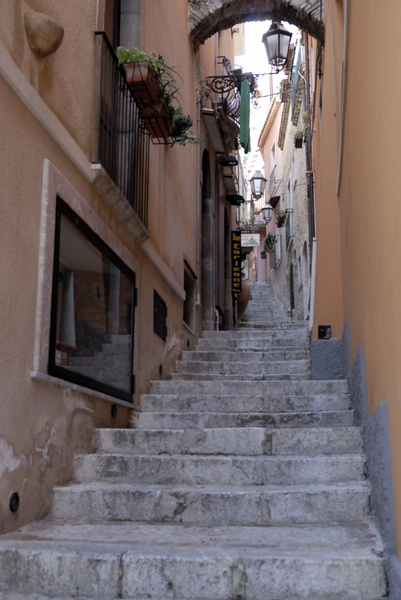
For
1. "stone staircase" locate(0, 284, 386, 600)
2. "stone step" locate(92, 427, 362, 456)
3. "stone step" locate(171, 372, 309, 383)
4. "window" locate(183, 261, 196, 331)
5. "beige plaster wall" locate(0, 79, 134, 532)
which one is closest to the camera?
"stone staircase" locate(0, 284, 386, 600)

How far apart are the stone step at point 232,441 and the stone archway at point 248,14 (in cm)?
614

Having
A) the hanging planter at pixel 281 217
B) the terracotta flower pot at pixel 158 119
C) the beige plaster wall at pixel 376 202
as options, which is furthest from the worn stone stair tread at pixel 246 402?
the hanging planter at pixel 281 217

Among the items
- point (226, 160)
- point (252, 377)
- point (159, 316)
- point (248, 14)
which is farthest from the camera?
point (226, 160)

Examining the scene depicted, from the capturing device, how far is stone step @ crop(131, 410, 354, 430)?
4.89m

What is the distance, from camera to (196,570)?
2.90m

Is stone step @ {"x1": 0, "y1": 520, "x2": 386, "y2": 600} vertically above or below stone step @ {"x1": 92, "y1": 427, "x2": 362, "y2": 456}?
below

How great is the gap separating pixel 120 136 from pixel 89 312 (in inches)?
67.0

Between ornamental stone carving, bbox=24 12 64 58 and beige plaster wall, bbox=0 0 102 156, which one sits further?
ornamental stone carving, bbox=24 12 64 58

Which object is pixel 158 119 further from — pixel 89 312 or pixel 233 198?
pixel 233 198

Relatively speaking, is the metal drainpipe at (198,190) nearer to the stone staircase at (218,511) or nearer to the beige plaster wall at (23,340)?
the stone staircase at (218,511)

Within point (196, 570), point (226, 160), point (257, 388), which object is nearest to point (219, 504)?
point (196, 570)

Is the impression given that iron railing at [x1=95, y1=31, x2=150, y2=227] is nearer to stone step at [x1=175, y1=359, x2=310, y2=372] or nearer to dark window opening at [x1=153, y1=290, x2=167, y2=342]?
dark window opening at [x1=153, y1=290, x2=167, y2=342]

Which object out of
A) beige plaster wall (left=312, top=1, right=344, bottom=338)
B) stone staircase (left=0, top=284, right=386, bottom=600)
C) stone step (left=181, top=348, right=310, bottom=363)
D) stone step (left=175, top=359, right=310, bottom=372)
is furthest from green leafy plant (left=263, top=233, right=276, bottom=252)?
stone staircase (left=0, top=284, right=386, bottom=600)

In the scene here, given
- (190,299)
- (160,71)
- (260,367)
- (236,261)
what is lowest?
(260,367)
